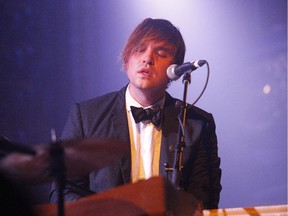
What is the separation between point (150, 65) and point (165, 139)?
46 cm

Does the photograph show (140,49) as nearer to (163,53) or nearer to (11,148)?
(163,53)

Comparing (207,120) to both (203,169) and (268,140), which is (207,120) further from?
(268,140)

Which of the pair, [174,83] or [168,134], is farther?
[174,83]

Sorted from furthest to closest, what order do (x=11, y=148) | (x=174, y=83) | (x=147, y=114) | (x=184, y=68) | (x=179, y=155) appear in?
(x=174, y=83), (x=147, y=114), (x=184, y=68), (x=179, y=155), (x=11, y=148)

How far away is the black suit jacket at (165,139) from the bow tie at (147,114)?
0.06 meters

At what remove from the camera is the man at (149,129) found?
240cm

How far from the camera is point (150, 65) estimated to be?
2.59 meters

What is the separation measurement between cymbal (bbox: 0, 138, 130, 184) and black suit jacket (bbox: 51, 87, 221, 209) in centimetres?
107

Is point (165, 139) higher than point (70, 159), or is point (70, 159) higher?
point (70, 159)

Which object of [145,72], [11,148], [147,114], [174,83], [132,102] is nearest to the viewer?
[11,148]

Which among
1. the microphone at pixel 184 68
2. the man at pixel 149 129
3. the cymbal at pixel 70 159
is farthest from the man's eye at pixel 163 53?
the cymbal at pixel 70 159

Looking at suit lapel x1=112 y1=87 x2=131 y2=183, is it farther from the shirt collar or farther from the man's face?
the man's face

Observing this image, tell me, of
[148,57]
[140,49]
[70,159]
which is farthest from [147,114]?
[70,159]

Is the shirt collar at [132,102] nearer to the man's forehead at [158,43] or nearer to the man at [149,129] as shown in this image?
the man at [149,129]
